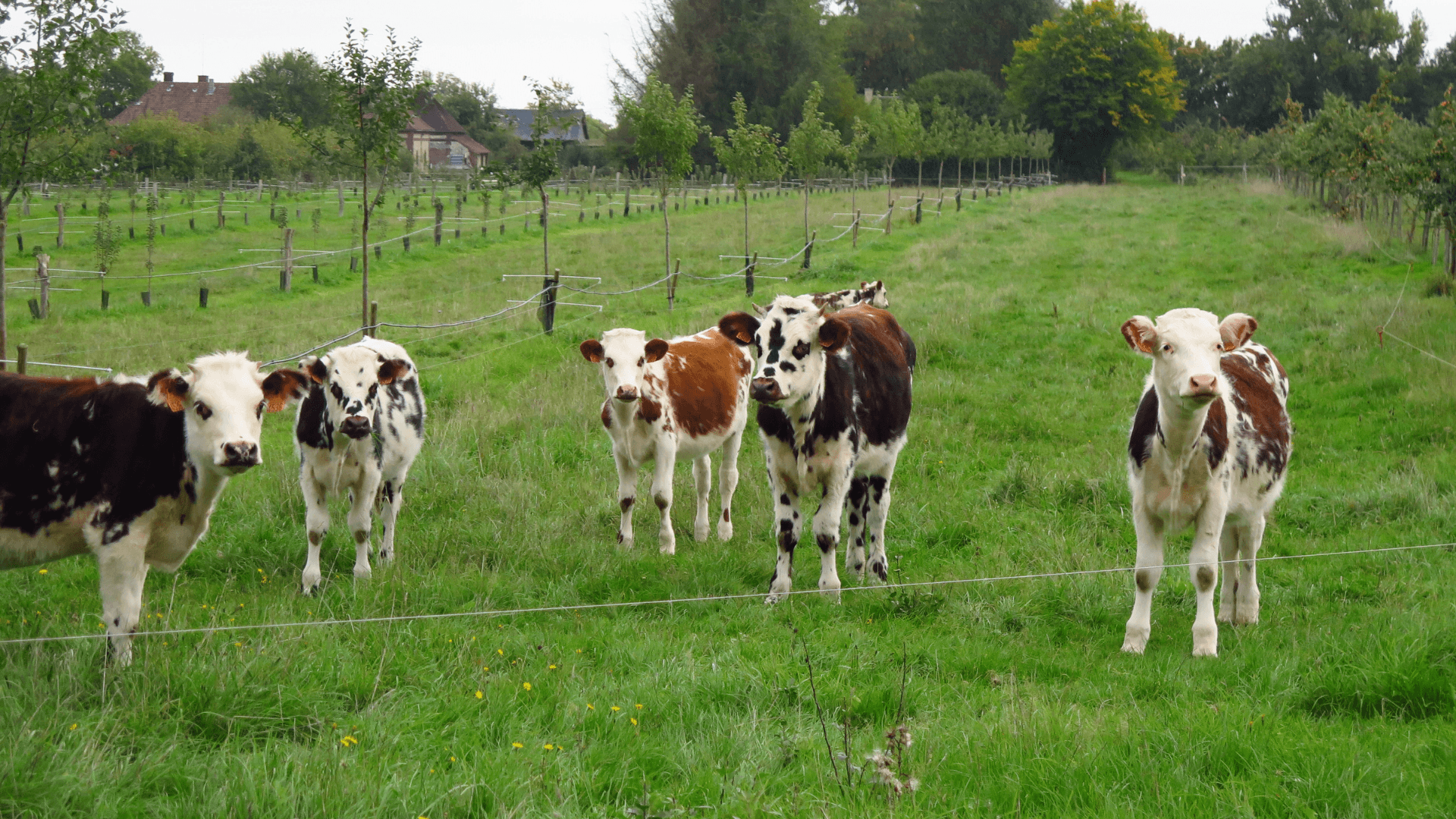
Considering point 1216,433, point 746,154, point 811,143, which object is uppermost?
point 811,143

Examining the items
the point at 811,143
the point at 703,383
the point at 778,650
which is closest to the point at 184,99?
the point at 811,143

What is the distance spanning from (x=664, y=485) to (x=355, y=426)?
2.58 m

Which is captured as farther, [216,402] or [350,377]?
[350,377]

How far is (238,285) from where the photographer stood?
997 inches

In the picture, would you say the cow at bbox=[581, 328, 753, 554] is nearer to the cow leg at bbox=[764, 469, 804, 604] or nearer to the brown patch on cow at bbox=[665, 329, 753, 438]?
the brown patch on cow at bbox=[665, 329, 753, 438]

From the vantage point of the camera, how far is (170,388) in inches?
208

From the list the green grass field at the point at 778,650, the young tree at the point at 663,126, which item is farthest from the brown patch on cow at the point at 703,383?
the young tree at the point at 663,126

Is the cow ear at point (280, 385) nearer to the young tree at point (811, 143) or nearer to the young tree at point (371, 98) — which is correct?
the young tree at point (371, 98)

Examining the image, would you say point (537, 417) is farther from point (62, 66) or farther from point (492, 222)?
point (492, 222)

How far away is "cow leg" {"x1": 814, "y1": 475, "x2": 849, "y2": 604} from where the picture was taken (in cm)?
689

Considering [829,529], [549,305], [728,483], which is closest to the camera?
[829,529]

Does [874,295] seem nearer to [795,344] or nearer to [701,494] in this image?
[701,494]

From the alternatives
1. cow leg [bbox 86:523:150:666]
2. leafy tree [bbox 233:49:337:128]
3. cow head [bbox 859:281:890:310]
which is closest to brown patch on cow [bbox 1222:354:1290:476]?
cow head [bbox 859:281:890:310]

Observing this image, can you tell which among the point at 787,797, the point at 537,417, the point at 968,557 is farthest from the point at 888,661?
the point at 537,417
